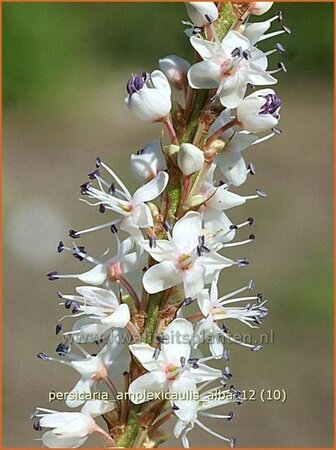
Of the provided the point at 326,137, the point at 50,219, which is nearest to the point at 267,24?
the point at 50,219

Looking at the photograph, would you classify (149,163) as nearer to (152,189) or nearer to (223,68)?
(152,189)

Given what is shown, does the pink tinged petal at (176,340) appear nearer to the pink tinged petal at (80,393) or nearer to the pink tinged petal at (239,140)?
the pink tinged petal at (80,393)

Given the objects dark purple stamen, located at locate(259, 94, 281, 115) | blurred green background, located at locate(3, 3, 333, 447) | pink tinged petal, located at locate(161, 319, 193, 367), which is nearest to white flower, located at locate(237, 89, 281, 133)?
dark purple stamen, located at locate(259, 94, 281, 115)

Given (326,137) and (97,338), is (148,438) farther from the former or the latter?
(326,137)

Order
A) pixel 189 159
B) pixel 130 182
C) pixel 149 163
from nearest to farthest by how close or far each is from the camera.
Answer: pixel 189 159 → pixel 149 163 → pixel 130 182

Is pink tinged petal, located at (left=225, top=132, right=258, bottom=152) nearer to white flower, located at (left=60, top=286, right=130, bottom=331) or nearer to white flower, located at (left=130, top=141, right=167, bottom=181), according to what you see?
white flower, located at (left=130, top=141, right=167, bottom=181)

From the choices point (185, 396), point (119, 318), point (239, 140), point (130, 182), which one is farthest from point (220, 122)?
point (130, 182)
